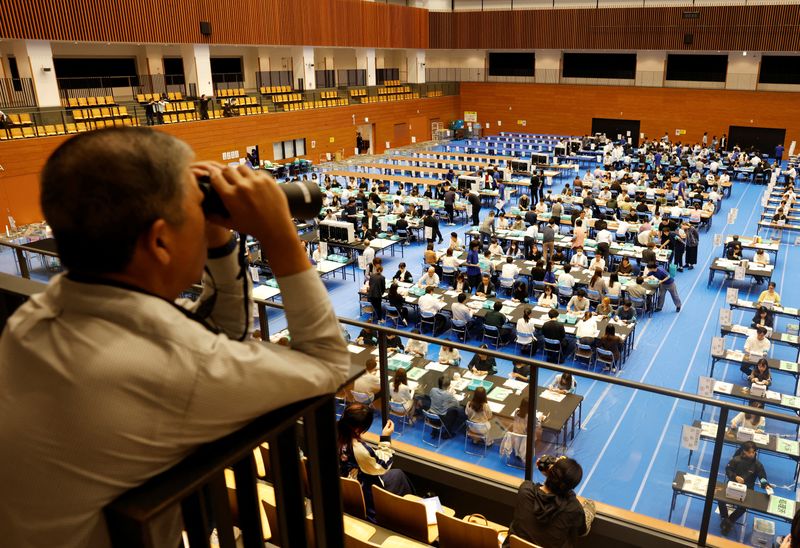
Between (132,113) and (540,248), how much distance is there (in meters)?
18.2

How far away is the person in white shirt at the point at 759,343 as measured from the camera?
11.3 meters

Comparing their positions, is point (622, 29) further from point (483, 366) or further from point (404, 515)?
point (404, 515)

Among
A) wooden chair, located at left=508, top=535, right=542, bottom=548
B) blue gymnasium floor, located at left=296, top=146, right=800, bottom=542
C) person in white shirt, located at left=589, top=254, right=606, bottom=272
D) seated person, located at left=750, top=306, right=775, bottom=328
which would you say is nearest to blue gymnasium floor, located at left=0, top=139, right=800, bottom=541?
blue gymnasium floor, located at left=296, top=146, right=800, bottom=542

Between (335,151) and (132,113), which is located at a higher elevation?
(132,113)

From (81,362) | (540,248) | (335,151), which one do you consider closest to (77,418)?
(81,362)

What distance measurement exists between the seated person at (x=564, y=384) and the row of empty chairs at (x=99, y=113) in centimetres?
2250

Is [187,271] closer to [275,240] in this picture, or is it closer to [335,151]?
[275,240]

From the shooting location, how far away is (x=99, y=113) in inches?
971

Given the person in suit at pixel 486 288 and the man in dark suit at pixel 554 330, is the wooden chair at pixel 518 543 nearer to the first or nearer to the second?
the man in dark suit at pixel 554 330

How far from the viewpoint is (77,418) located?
1157mm

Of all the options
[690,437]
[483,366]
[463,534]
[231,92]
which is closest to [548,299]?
[483,366]

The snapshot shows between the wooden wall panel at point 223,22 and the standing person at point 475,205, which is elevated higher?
the wooden wall panel at point 223,22

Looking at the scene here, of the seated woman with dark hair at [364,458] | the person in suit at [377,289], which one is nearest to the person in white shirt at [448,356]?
the person in suit at [377,289]

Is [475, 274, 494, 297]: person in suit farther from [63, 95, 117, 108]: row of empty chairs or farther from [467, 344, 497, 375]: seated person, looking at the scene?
[63, 95, 117, 108]: row of empty chairs
